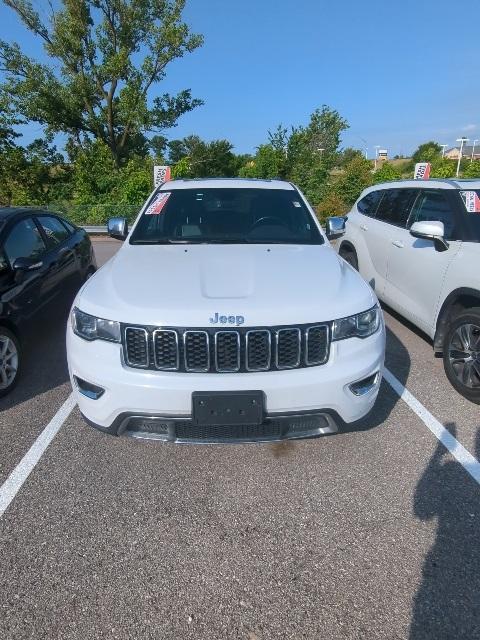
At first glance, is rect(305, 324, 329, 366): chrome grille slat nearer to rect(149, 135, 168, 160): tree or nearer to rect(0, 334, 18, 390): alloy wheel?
rect(0, 334, 18, 390): alloy wheel

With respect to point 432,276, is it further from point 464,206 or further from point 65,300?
point 65,300

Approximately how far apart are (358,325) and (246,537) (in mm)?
1319

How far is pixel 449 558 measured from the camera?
223cm

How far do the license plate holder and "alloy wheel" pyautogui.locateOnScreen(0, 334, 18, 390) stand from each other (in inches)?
86.3

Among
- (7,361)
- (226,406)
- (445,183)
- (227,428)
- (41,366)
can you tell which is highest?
(445,183)

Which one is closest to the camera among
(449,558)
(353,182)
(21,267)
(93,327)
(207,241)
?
(449,558)

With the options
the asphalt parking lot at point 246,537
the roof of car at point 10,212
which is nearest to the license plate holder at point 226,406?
the asphalt parking lot at point 246,537

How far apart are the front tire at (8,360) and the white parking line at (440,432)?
3287 millimetres

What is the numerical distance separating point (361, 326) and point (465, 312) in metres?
1.54

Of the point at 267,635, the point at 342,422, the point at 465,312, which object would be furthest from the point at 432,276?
the point at 267,635

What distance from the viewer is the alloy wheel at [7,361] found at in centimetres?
378

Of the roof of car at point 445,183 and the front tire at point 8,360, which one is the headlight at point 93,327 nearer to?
the front tire at point 8,360

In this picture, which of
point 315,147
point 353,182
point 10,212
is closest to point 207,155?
point 315,147

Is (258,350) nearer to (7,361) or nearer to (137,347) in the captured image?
(137,347)
